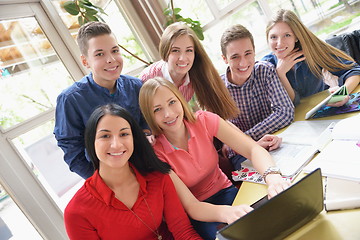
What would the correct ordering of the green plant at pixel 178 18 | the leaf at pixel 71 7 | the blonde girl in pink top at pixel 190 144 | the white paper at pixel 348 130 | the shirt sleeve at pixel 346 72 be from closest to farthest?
the white paper at pixel 348 130, the blonde girl in pink top at pixel 190 144, the shirt sleeve at pixel 346 72, the leaf at pixel 71 7, the green plant at pixel 178 18

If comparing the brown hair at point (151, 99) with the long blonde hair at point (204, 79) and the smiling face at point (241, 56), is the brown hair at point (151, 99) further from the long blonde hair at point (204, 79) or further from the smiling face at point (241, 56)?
the smiling face at point (241, 56)

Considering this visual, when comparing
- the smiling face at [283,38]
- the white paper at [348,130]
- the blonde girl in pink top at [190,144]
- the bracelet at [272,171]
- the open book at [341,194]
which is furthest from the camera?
the smiling face at [283,38]

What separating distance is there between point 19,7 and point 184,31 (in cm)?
150

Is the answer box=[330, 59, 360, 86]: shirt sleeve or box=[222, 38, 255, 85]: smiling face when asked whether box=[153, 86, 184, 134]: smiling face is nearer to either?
box=[222, 38, 255, 85]: smiling face

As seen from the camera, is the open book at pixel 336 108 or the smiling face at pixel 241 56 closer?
the open book at pixel 336 108

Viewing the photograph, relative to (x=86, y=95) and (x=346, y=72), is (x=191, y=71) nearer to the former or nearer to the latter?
(x=86, y=95)

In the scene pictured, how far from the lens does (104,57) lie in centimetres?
162

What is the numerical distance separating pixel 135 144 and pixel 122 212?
0.30m

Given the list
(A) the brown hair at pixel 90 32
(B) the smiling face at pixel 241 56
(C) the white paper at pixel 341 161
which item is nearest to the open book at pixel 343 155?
(C) the white paper at pixel 341 161

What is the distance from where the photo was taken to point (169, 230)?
129 centimetres

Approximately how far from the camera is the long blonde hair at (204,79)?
70.1 inches

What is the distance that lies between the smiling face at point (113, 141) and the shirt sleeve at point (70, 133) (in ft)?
1.58

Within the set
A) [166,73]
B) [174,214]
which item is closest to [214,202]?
[174,214]

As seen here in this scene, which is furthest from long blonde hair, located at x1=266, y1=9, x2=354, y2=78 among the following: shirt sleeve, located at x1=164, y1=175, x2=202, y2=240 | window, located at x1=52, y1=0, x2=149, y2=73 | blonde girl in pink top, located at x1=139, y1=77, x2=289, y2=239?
window, located at x1=52, y1=0, x2=149, y2=73
